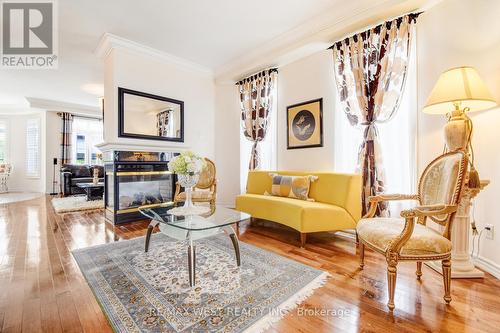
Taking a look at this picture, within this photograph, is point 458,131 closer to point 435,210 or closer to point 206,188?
point 435,210

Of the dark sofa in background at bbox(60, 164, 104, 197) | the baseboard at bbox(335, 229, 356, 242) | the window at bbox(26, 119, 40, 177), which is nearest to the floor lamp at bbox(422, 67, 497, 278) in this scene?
the baseboard at bbox(335, 229, 356, 242)

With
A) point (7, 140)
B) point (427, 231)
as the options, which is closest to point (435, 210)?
point (427, 231)

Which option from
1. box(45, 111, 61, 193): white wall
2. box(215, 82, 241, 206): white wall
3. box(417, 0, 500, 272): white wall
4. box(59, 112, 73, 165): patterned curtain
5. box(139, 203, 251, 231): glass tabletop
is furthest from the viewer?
box(59, 112, 73, 165): patterned curtain

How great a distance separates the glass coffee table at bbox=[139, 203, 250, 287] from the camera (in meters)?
1.73

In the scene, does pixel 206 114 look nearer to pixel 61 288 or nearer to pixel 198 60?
pixel 198 60

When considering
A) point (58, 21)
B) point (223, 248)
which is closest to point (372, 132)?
point (223, 248)

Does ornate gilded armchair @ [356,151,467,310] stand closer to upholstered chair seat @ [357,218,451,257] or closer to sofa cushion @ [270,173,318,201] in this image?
upholstered chair seat @ [357,218,451,257]

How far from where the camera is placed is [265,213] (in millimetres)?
3162

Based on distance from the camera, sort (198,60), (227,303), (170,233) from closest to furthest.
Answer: (227,303)
(170,233)
(198,60)

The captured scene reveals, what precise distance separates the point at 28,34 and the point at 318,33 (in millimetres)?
4226

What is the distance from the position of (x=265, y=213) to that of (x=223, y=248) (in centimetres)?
85

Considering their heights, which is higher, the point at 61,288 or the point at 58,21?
the point at 58,21

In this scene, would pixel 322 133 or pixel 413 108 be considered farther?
pixel 322 133

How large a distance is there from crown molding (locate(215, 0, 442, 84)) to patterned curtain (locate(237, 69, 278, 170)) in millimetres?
190
